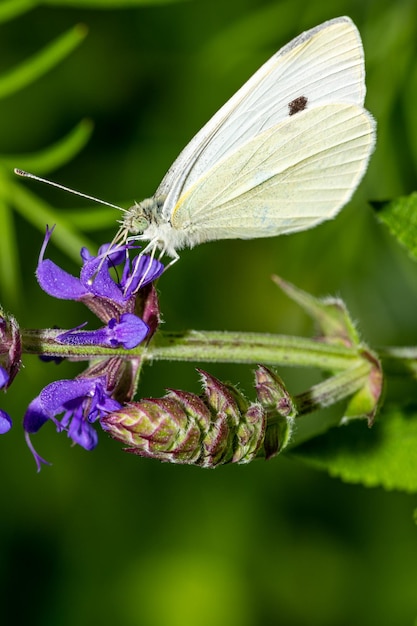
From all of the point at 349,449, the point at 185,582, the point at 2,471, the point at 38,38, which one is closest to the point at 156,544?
the point at 185,582

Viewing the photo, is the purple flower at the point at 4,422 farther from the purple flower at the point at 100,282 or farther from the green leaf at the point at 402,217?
the green leaf at the point at 402,217

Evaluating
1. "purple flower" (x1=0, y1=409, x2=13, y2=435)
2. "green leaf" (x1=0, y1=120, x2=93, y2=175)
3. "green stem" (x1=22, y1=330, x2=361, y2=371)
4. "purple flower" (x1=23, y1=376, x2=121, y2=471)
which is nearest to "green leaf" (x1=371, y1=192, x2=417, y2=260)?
"green stem" (x1=22, y1=330, x2=361, y2=371)

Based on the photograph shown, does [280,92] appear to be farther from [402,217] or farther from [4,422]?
[4,422]

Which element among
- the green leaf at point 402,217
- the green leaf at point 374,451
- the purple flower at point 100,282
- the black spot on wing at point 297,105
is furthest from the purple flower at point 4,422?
the black spot on wing at point 297,105

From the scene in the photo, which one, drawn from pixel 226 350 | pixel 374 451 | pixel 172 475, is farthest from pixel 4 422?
pixel 172 475

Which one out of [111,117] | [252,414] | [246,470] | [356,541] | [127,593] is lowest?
[127,593]

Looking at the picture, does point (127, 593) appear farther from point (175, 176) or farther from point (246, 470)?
point (175, 176)
